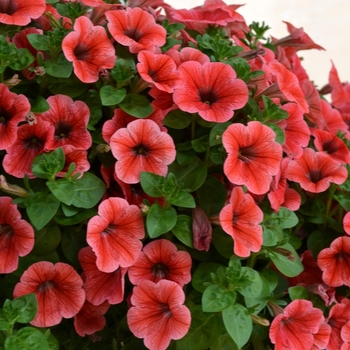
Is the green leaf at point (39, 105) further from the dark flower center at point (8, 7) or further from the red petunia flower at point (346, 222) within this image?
the red petunia flower at point (346, 222)

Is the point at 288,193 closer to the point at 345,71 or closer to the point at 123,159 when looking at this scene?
the point at 123,159

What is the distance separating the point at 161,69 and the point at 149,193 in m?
0.17

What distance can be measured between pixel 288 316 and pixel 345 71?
4.81 ft

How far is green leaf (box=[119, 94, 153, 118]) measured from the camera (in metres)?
0.75

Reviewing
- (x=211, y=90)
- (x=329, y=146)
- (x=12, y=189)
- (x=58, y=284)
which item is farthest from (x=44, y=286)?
(x=329, y=146)

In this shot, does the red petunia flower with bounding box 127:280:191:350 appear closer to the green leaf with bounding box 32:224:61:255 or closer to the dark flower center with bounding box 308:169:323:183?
the green leaf with bounding box 32:224:61:255

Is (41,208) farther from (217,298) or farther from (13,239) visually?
(217,298)

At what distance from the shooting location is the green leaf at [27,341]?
678 mm

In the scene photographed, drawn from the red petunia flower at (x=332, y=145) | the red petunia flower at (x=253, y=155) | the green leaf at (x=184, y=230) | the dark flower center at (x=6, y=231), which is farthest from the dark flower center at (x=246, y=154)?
the dark flower center at (x=6, y=231)

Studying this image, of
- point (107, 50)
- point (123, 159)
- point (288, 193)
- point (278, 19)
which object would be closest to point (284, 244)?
point (288, 193)

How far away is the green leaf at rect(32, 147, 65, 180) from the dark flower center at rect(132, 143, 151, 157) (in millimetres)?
94

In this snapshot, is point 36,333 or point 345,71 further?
point 345,71

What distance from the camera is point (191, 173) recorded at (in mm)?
772

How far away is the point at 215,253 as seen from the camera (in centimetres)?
81
